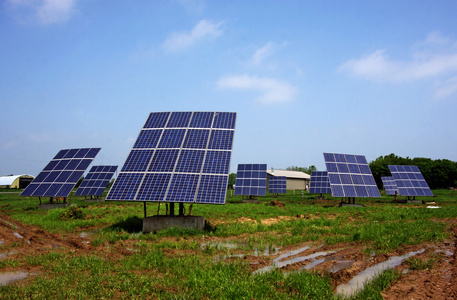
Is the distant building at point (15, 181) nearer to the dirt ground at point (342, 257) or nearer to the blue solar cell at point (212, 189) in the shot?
the dirt ground at point (342, 257)

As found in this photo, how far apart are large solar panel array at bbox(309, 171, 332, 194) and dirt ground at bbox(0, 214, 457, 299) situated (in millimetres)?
31560

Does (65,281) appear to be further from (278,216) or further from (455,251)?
(278,216)

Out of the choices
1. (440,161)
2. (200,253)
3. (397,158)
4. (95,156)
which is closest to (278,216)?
(200,253)

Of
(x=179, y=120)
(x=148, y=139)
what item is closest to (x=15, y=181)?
(x=148, y=139)

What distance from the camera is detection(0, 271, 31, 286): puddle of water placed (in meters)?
7.17

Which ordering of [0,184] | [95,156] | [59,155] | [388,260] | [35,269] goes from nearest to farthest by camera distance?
[35,269]
[388,260]
[95,156]
[59,155]
[0,184]

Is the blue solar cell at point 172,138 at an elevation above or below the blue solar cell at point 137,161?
above

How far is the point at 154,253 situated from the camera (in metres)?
9.75

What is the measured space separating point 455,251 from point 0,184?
10822cm

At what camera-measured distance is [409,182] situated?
37.6 m

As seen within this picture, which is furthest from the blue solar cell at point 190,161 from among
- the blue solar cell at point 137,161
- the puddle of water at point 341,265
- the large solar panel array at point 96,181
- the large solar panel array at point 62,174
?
the large solar panel array at point 96,181

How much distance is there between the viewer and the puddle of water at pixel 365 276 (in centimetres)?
656

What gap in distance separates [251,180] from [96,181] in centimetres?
1855

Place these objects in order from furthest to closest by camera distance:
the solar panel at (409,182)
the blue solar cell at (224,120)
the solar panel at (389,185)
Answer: the solar panel at (389,185)
the solar panel at (409,182)
the blue solar cell at (224,120)
